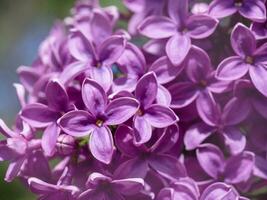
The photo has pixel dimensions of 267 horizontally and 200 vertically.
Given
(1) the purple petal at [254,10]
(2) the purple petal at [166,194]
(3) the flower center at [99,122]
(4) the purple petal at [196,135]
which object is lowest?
(2) the purple petal at [166,194]

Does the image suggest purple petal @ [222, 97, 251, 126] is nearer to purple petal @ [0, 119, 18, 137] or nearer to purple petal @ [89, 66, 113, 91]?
purple petal @ [89, 66, 113, 91]

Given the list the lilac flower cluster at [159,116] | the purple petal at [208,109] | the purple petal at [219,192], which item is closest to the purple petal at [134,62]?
the lilac flower cluster at [159,116]

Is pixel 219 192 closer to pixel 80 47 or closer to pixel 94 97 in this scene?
pixel 94 97

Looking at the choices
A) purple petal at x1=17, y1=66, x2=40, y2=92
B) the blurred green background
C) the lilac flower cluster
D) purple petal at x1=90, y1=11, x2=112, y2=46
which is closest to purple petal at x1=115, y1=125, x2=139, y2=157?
the lilac flower cluster

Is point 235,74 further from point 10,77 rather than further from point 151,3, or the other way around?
point 10,77

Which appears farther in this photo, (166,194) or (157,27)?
(157,27)

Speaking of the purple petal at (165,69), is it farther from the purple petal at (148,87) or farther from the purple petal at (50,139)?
the purple petal at (50,139)

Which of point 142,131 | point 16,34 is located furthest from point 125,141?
point 16,34
